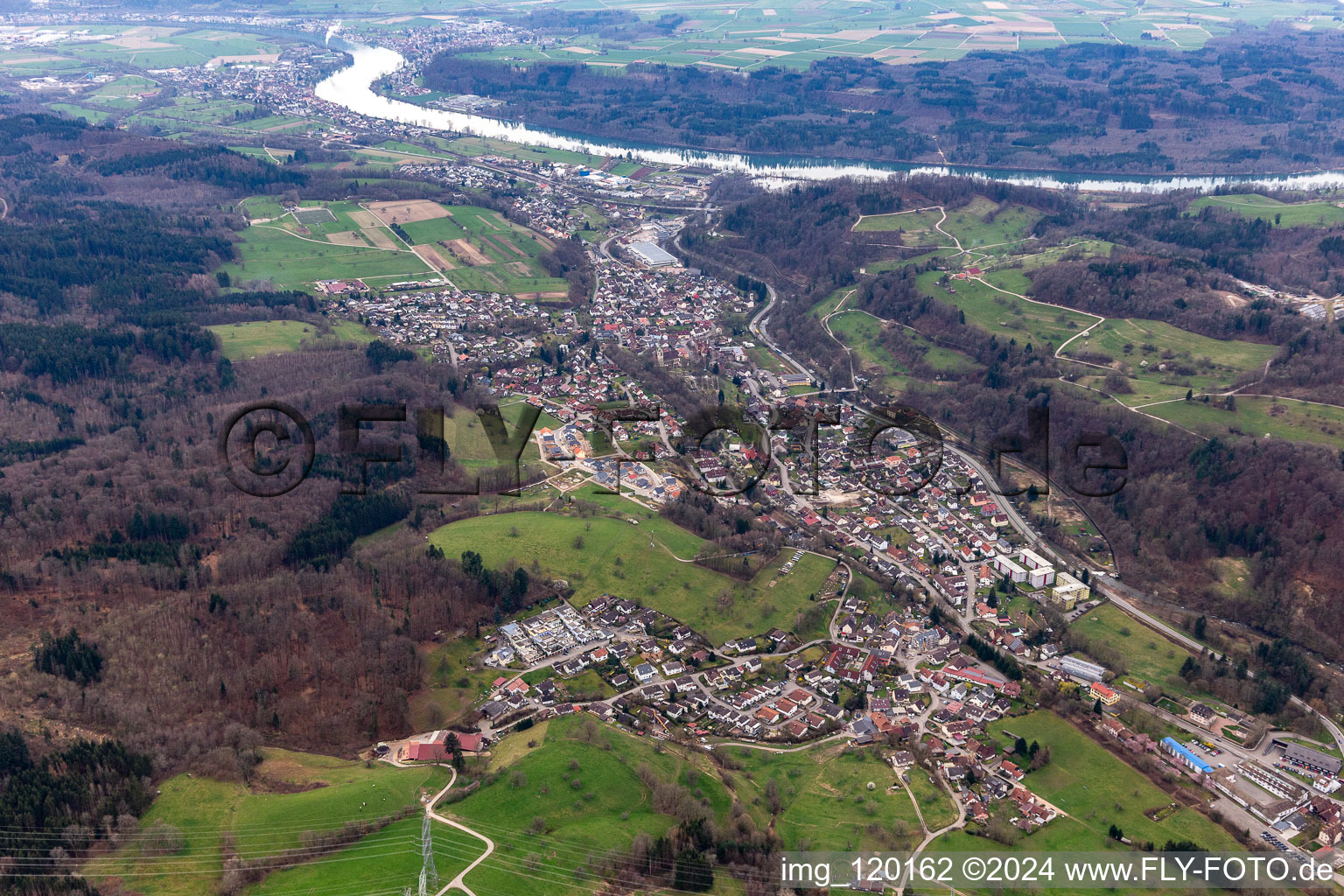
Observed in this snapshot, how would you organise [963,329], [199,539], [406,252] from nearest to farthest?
[199,539] → [963,329] → [406,252]

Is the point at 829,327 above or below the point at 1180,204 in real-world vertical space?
below

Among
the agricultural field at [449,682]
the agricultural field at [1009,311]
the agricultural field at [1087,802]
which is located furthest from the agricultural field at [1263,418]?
the agricultural field at [449,682]

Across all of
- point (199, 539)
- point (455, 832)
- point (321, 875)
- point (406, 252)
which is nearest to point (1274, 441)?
point (455, 832)

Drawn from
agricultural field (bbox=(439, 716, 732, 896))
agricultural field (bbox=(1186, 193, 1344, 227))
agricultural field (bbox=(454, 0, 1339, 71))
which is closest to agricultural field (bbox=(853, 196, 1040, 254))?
agricultural field (bbox=(1186, 193, 1344, 227))

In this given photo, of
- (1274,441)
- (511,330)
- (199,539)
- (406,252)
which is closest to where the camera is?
(199,539)

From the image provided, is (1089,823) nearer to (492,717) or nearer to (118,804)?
(492,717)

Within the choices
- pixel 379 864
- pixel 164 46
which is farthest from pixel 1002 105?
pixel 164 46
